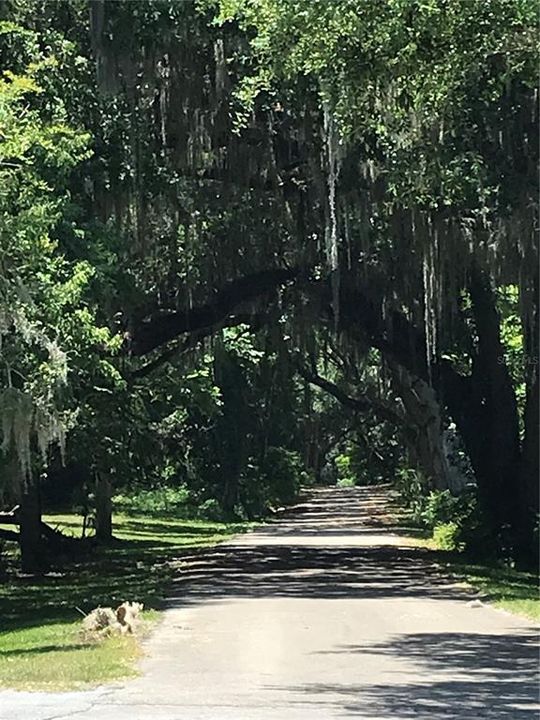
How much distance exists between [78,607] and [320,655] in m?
6.91

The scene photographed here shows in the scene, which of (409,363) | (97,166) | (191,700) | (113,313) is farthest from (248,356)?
(191,700)

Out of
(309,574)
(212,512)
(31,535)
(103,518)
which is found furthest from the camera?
(212,512)

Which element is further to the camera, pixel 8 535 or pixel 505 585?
pixel 8 535

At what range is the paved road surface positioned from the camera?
32.3 feet

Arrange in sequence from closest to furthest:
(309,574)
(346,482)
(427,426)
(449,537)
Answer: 1. (309,574)
2. (449,537)
3. (427,426)
4. (346,482)

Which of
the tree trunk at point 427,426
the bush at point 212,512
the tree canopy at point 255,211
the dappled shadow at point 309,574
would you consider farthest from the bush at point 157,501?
the dappled shadow at point 309,574

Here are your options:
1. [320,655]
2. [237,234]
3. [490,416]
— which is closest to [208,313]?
[237,234]

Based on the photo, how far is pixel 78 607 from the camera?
19.4 metres

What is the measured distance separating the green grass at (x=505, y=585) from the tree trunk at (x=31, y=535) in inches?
342

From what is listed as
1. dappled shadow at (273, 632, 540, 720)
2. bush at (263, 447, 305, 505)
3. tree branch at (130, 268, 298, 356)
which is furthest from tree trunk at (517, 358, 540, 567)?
bush at (263, 447, 305, 505)

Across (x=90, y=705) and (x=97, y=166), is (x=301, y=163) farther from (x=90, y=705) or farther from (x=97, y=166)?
(x=90, y=705)

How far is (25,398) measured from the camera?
581 inches

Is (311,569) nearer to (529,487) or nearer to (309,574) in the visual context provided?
(309,574)

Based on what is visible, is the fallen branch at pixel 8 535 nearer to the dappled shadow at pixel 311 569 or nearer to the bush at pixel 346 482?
the dappled shadow at pixel 311 569
